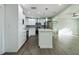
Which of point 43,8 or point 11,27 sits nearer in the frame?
point 11,27

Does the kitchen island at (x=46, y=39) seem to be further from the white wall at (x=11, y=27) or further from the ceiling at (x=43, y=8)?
the white wall at (x=11, y=27)

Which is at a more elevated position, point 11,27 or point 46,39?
point 11,27

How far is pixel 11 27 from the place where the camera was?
15.4ft

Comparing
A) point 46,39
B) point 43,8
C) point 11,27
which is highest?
point 43,8

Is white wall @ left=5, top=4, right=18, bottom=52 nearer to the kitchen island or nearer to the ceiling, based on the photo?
the ceiling

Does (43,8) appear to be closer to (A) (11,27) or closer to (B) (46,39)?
(B) (46,39)

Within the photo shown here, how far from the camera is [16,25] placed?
15.4 ft

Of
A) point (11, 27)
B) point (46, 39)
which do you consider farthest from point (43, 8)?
point (11, 27)

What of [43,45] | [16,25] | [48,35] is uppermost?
[16,25]

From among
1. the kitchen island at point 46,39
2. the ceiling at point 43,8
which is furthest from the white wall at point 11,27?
the kitchen island at point 46,39

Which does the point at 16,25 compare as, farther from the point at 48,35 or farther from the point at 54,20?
the point at 54,20

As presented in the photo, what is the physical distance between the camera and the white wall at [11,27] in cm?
464
